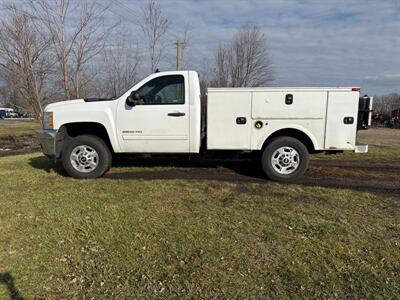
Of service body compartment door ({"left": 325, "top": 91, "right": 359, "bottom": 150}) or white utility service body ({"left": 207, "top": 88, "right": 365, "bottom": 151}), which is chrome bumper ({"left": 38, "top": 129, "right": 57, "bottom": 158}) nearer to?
white utility service body ({"left": 207, "top": 88, "right": 365, "bottom": 151})

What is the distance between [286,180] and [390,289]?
3362mm

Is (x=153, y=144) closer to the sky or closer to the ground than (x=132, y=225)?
closer to the sky

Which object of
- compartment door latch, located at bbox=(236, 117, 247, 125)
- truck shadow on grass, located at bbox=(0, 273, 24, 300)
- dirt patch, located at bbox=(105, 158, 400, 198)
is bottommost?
truck shadow on grass, located at bbox=(0, 273, 24, 300)

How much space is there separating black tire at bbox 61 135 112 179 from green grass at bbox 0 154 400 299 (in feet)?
2.50

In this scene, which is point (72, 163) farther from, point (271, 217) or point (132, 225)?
point (271, 217)

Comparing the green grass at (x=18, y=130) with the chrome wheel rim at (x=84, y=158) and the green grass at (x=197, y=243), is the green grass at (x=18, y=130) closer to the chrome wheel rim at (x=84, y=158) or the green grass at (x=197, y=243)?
the chrome wheel rim at (x=84, y=158)

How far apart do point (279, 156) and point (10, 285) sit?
4.65 meters

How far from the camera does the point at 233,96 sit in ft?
18.6

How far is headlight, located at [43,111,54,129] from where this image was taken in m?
5.97

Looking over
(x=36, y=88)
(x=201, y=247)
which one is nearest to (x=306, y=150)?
(x=201, y=247)

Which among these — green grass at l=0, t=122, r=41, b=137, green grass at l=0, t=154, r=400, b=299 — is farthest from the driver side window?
Answer: green grass at l=0, t=122, r=41, b=137

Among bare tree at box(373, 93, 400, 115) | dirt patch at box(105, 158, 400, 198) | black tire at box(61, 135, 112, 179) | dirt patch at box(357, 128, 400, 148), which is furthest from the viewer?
bare tree at box(373, 93, 400, 115)

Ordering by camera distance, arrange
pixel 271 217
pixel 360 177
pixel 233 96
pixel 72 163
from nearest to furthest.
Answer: pixel 271 217 → pixel 233 96 → pixel 72 163 → pixel 360 177

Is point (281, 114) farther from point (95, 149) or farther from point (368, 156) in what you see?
point (368, 156)
